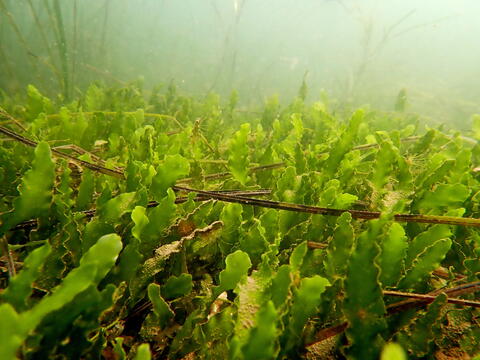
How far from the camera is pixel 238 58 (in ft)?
53.2

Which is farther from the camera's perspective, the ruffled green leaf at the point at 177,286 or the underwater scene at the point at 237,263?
the ruffled green leaf at the point at 177,286

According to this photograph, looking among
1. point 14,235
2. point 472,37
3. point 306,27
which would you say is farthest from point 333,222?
point 306,27

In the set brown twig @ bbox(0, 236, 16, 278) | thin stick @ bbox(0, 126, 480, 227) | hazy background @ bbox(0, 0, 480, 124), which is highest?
hazy background @ bbox(0, 0, 480, 124)

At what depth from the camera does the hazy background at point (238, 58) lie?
18.8 ft

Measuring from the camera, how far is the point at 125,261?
82 cm

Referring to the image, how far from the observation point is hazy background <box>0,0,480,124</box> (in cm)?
574

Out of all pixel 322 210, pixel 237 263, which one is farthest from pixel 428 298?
pixel 237 263

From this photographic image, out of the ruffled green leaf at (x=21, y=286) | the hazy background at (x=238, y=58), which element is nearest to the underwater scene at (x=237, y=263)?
the ruffled green leaf at (x=21, y=286)

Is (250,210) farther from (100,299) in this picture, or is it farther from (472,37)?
(472,37)

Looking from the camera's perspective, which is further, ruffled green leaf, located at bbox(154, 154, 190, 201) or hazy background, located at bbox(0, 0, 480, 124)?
hazy background, located at bbox(0, 0, 480, 124)

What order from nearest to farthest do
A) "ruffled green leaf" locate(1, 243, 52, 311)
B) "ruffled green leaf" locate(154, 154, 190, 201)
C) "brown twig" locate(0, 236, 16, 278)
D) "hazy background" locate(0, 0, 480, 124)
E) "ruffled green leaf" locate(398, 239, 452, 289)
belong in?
"ruffled green leaf" locate(1, 243, 52, 311), "brown twig" locate(0, 236, 16, 278), "ruffled green leaf" locate(398, 239, 452, 289), "ruffled green leaf" locate(154, 154, 190, 201), "hazy background" locate(0, 0, 480, 124)

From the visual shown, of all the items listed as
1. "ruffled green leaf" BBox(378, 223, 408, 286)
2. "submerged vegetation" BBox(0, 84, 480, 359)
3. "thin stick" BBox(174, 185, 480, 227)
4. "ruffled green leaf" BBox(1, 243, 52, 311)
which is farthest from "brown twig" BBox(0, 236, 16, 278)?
Result: "ruffled green leaf" BBox(378, 223, 408, 286)

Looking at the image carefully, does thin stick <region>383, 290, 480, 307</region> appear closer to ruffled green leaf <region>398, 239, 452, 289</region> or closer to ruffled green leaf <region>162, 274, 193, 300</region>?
ruffled green leaf <region>398, 239, 452, 289</region>

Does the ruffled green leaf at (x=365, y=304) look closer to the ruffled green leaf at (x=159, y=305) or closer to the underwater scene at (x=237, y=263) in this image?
the underwater scene at (x=237, y=263)
